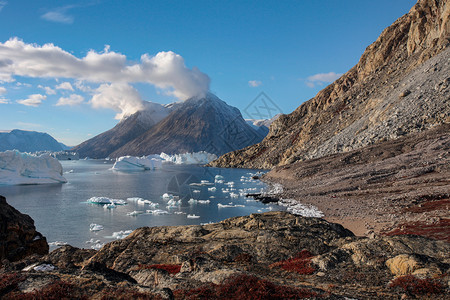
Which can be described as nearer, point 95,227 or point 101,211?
point 95,227

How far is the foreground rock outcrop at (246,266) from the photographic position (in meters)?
7.38

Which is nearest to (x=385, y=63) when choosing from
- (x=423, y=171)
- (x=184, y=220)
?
(x=423, y=171)

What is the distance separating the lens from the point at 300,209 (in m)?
42.4

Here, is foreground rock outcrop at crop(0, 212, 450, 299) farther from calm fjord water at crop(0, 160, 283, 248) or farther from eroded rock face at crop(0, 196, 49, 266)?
calm fjord water at crop(0, 160, 283, 248)

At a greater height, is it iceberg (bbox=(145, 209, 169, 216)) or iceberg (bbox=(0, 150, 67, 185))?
iceberg (bbox=(0, 150, 67, 185))

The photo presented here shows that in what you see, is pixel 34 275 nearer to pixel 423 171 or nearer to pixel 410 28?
pixel 423 171

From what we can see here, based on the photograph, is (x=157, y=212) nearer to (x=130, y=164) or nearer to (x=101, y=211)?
(x=101, y=211)

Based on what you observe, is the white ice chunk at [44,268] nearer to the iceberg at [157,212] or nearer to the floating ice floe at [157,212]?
the iceberg at [157,212]

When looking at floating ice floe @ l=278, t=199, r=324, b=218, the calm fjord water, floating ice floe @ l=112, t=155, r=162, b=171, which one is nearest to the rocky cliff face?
floating ice floe @ l=278, t=199, r=324, b=218

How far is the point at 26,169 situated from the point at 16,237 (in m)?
74.3

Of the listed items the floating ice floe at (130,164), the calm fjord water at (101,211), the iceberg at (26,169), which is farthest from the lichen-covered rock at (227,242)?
the floating ice floe at (130,164)

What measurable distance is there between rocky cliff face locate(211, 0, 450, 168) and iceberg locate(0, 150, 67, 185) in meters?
75.4

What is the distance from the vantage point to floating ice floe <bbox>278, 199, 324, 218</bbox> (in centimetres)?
3790

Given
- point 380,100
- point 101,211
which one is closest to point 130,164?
point 101,211
